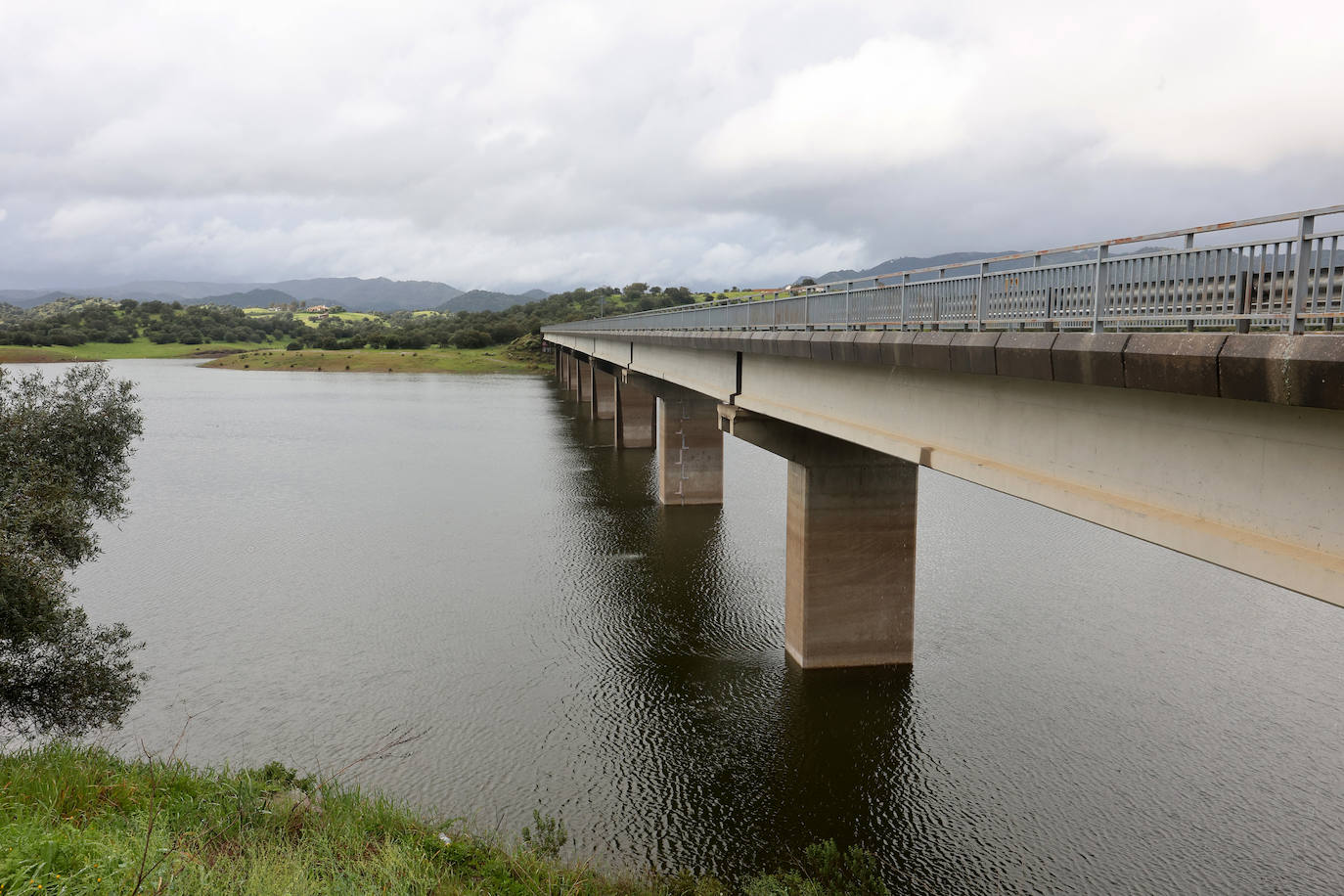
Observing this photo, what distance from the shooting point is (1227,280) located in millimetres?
6660

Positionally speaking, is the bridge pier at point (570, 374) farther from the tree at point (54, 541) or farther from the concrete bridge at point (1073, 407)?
the tree at point (54, 541)

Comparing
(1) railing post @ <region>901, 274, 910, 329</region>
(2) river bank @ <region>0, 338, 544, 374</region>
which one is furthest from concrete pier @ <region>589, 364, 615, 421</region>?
(2) river bank @ <region>0, 338, 544, 374</region>

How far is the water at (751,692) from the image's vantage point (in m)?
12.2

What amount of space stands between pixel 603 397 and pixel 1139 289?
6123 centimetres

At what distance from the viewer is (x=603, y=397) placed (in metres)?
67.9

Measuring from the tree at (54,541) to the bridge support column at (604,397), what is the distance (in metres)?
49.6

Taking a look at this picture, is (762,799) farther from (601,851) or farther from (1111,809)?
(1111,809)

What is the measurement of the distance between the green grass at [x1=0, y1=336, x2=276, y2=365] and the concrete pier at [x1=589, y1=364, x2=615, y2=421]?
104264mm

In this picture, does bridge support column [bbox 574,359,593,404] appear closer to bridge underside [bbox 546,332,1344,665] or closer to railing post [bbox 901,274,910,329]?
bridge underside [bbox 546,332,1344,665]

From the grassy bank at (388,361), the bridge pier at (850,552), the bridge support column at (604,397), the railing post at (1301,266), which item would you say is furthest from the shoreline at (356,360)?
the railing post at (1301,266)

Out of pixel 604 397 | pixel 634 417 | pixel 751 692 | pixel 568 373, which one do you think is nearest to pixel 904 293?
pixel 751 692

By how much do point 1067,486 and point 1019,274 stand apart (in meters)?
2.50

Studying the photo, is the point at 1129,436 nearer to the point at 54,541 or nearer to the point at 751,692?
the point at 751,692

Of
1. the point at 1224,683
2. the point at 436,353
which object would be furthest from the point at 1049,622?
the point at 436,353
